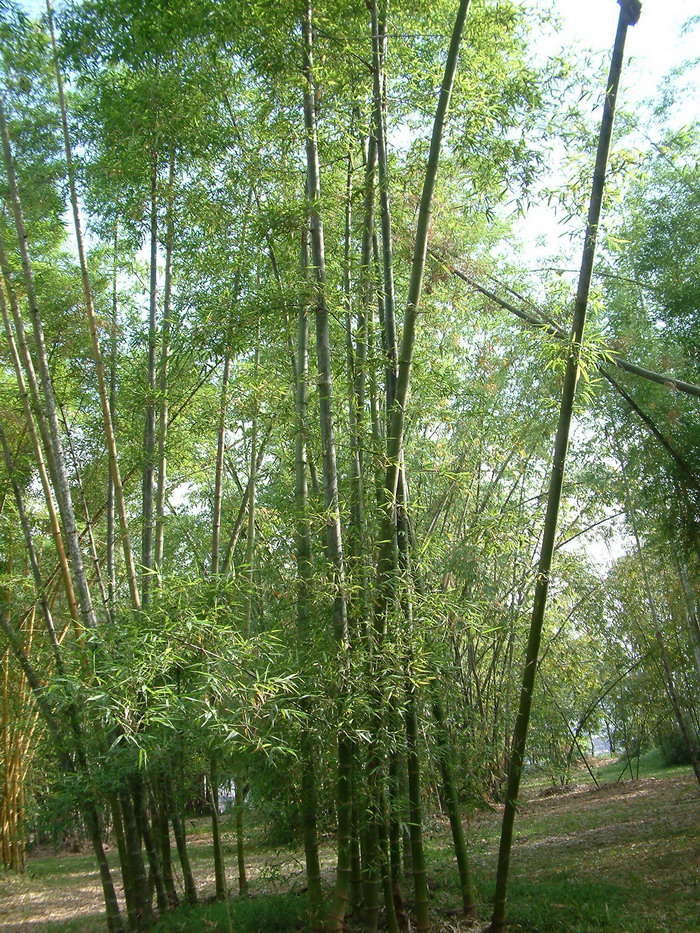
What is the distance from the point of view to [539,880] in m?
4.39

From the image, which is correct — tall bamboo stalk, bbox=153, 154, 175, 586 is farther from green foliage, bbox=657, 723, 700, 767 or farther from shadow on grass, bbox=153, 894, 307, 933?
green foliage, bbox=657, 723, 700, 767

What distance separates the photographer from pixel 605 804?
7.65 metres

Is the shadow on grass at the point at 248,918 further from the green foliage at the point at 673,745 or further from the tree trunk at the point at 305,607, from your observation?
the green foliage at the point at 673,745

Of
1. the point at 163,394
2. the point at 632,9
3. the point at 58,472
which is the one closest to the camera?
the point at 632,9

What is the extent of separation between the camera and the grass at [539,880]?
12.0ft

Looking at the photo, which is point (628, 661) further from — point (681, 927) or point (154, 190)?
point (154, 190)

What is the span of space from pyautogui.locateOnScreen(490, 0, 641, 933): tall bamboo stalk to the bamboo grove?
0.04 feet

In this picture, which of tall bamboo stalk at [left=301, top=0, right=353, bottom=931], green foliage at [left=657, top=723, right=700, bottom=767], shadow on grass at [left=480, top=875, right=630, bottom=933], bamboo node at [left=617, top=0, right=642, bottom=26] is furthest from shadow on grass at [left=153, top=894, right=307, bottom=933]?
green foliage at [left=657, top=723, right=700, bottom=767]

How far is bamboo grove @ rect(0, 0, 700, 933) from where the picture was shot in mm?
3074

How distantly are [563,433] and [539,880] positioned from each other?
2.76 meters

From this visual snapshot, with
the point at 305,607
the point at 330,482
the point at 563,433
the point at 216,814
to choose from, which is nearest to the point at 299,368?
the point at 330,482

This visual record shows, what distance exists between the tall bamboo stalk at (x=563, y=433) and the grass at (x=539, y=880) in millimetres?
617

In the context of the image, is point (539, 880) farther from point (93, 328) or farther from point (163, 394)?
point (93, 328)

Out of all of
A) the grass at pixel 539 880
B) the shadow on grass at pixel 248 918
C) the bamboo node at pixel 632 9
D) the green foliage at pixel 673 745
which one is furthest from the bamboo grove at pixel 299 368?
the green foliage at pixel 673 745
